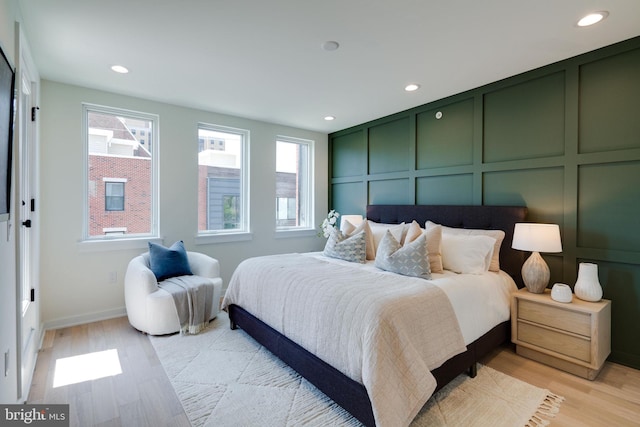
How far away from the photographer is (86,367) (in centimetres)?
237

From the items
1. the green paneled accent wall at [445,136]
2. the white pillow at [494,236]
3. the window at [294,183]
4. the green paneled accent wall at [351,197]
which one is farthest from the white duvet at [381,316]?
the window at [294,183]

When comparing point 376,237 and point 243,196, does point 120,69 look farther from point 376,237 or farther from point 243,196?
point 376,237

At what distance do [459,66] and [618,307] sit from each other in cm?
244

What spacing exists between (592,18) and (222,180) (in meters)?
4.07

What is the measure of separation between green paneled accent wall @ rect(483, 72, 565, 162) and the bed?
0.61 metres

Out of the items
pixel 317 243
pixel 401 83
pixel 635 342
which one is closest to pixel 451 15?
pixel 401 83

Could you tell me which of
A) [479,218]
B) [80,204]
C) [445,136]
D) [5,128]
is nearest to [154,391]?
[5,128]

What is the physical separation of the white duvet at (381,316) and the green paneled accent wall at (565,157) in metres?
0.78

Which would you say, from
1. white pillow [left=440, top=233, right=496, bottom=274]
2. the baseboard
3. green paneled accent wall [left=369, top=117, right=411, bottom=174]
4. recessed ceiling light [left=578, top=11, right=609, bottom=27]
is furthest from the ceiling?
the baseboard

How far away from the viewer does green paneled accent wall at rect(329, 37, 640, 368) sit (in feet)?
7.86

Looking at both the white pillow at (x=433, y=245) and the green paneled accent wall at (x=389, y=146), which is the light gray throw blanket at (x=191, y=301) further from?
the green paneled accent wall at (x=389, y=146)

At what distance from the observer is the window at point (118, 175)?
3.40m

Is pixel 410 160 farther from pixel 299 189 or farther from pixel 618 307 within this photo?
pixel 618 307

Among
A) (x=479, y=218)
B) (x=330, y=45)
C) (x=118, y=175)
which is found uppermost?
(x=330, y=45)
